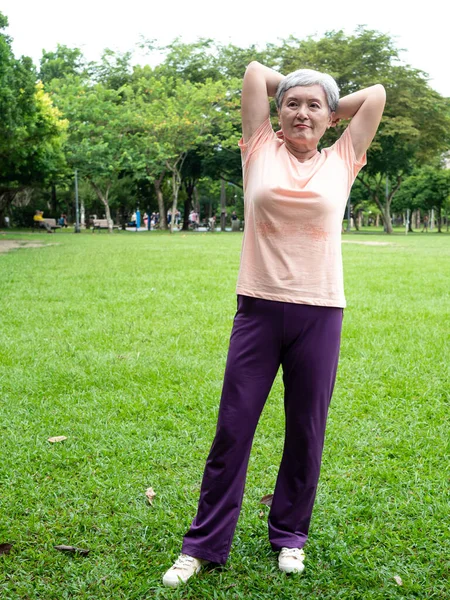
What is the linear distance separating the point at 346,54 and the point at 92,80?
16.7 m

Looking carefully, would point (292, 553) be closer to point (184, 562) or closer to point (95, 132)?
point (184, 562)

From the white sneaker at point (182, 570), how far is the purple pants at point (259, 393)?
0.04 m

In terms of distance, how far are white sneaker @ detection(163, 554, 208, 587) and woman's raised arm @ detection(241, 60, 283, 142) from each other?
1596mm

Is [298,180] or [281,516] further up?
[298,180]

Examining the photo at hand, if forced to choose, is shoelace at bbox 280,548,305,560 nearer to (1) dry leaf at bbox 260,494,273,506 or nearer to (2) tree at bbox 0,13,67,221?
(1) dry leaf at bbox 260,494,273,506

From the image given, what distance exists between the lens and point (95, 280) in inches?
417

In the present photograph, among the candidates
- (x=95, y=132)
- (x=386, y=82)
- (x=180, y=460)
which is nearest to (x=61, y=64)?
(x=95, y=132)

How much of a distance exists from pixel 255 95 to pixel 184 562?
178cm

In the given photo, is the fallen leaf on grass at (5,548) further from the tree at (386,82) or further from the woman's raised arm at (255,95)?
the tree at (386,82)

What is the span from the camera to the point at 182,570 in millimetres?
2455

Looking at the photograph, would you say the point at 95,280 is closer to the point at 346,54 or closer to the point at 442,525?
the point at 442,525

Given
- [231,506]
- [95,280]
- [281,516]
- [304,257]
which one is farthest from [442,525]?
[95,280]

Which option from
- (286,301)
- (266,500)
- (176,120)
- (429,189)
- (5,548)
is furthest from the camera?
(429,189)

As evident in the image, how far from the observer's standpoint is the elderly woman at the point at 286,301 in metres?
2.38
